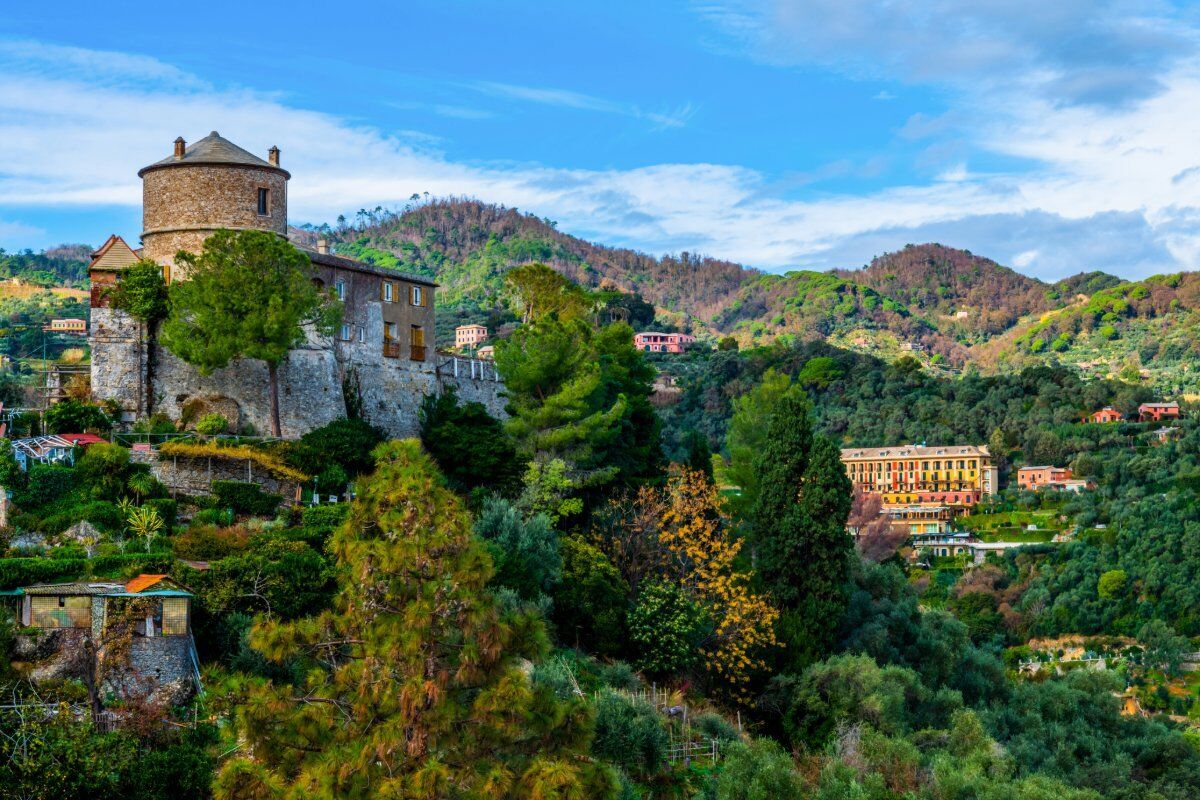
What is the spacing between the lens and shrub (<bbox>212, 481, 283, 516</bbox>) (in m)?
34.3

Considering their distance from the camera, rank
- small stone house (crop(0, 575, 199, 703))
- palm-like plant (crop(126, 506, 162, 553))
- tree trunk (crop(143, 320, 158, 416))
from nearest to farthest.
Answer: small stone house (crop(0, 575, 199, 703)) < palm-like plant (crop(126, 506, 162, 553)) < tree trunk (crop(143, 320, 158, 416))

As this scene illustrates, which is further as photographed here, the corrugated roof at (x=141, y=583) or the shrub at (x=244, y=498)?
the shrub at (x=244, y=498)

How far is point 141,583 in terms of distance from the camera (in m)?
26.5

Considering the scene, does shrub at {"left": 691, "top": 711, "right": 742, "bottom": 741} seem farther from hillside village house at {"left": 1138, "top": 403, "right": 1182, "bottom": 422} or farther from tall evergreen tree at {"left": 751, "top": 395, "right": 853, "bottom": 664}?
hillside village house at {"left": 1138, "top": 403, "right": 1182, "bottom": 422}

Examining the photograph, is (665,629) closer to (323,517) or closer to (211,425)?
(323,517)

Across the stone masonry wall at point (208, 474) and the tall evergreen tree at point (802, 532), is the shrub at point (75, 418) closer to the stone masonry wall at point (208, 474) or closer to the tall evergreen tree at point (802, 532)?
the stone masonry wall at point (208, 474)

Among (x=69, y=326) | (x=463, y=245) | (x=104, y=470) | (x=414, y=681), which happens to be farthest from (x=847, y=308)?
(x=414, y=681)

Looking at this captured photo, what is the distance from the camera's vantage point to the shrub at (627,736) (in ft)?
88.1

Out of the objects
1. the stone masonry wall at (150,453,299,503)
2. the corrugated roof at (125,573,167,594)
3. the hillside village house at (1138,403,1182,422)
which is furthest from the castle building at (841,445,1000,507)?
the corrugated roof at (125,573,167,594)

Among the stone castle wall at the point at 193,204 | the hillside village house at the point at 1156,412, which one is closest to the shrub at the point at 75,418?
the stone castle wall at the point at 193,204

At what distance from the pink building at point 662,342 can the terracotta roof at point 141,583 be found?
10165 centimetres

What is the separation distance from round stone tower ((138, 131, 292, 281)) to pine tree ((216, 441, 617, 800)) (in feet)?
73.6

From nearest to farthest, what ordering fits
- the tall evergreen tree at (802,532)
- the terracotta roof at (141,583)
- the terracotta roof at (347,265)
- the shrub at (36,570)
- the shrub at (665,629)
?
the terracotta roof at (141,583)
the shrub at (36,570)
the shrub at (665,629)
the tall evergreen tree at (802,532)
the terracotta roof at (347,265)

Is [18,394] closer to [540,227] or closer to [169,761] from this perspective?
[169,761]
